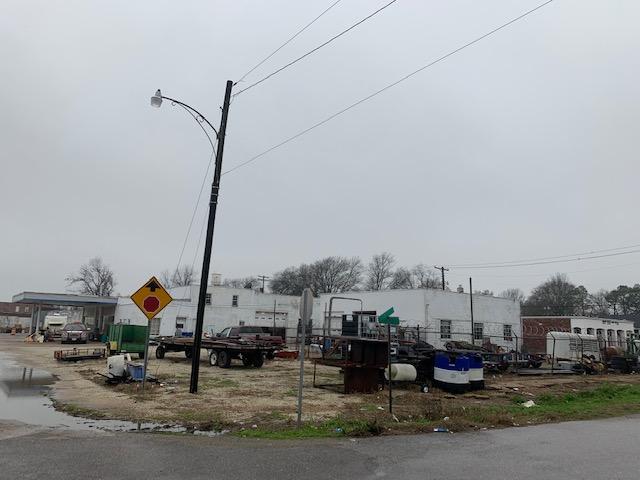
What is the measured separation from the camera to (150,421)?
1012cm

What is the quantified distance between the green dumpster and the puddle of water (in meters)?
8.95

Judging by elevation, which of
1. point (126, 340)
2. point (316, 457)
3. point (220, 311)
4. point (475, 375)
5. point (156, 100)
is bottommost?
point (316, 457)

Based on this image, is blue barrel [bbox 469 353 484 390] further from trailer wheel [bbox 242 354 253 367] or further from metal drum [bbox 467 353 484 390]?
trailer wheel [bbox 242 354 253 367]

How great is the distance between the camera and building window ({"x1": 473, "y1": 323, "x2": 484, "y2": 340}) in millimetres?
42906

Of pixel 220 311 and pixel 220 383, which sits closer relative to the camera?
pixel 220 383

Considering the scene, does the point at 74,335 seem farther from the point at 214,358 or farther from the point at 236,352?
the point at 236,352

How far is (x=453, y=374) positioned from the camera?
16.5 m

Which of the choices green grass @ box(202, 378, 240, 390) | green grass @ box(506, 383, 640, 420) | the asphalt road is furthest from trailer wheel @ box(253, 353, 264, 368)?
the asphalt road

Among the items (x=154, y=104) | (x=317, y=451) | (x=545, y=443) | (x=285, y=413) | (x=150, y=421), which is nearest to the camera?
(x=317, y=451)

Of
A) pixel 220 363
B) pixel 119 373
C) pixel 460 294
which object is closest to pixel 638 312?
pixel 460 294

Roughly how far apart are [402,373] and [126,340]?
1605 cm

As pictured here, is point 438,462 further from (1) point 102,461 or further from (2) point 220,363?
(2) point 220,363

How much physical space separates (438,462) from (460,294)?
36398mm

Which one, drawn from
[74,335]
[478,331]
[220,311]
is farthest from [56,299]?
[478,331]
